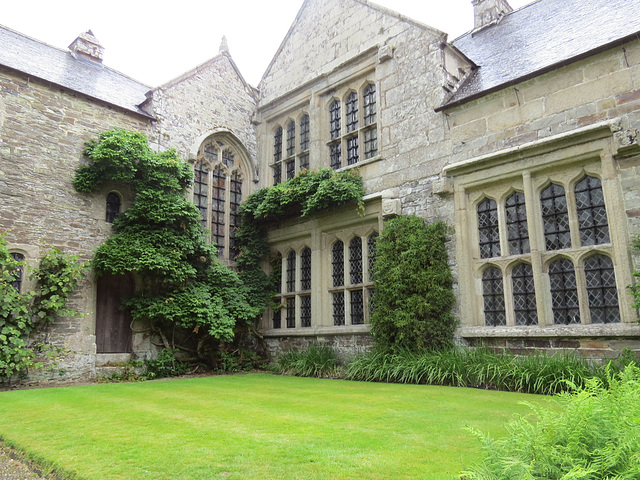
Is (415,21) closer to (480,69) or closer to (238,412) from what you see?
(480,69)

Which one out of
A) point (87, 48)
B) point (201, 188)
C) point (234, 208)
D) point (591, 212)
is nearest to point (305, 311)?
point (234, 208)

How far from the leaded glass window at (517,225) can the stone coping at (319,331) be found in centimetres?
321

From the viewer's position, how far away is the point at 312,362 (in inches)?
400

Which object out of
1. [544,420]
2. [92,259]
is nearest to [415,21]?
[92,259]

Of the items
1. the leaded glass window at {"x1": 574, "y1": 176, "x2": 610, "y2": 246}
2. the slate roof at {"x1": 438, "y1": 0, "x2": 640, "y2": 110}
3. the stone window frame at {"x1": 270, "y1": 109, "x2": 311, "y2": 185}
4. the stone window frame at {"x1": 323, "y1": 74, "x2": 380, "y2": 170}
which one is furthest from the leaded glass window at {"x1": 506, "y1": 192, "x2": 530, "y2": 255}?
the stone window frame at {"x1": 270, "y1": 109, "x2": 311, "y2": 185}

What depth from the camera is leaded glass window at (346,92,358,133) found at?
11565 mm

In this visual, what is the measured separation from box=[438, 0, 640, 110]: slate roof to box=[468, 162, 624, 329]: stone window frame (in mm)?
1805

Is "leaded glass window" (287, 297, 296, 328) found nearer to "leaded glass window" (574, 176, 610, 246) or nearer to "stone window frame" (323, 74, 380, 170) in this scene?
"stone window frame" (323, 74, 380, 170)

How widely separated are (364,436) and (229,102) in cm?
1133

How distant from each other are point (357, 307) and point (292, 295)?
6.84 ft

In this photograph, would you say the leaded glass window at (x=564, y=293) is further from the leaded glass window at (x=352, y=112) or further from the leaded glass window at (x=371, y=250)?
the leaded glass window at (x=352, y=112)

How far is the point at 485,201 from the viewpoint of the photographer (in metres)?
9.00

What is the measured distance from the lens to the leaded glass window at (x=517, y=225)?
838 centimetres

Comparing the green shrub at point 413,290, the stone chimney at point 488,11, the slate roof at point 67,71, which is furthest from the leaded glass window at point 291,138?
the stone chimney at point 488,11
